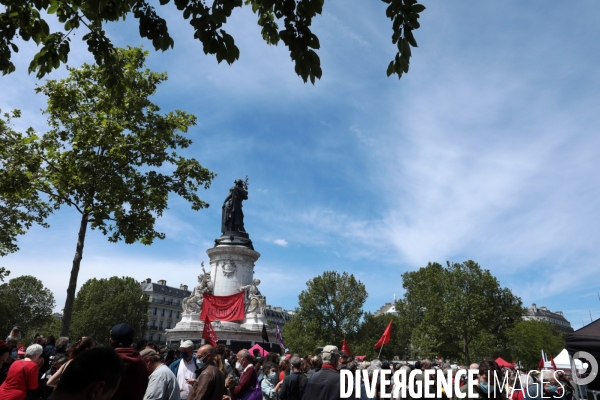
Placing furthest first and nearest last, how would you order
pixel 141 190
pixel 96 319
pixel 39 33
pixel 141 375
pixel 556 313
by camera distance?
pixel 556 313, pixel 96 319, pixel 141 190, pixel 39 33, pixel 141 375

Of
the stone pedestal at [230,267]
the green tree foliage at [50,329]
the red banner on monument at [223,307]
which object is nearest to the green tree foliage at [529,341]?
the stone pedestal at [230,267]

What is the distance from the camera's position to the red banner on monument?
25.4 metres

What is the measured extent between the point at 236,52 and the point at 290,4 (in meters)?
0.76

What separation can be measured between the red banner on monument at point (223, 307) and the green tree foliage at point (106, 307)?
3670 cm

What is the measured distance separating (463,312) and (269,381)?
3916 centimetres

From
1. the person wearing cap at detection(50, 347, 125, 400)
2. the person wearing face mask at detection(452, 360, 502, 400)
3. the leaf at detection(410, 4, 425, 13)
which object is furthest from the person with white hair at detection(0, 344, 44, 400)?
the leaf at detection(410, 4, 425, 13)

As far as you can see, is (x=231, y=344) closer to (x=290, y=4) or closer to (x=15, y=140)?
(x=15, y=140)

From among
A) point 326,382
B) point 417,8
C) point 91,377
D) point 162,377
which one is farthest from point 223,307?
point 91,377

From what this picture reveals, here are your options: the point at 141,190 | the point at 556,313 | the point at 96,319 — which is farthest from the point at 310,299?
the point at 556,313

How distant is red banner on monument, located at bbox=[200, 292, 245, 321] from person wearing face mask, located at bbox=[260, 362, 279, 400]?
16797mm

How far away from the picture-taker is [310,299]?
165ft

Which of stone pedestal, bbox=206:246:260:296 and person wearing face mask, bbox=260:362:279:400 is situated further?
stone pedestal, bbox=206:246:260:296

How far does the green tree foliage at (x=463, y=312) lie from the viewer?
42.8 meters

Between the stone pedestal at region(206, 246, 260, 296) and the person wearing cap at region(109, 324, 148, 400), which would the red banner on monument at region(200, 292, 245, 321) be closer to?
the stone pedestal at region(206, 246, 260, 296)
